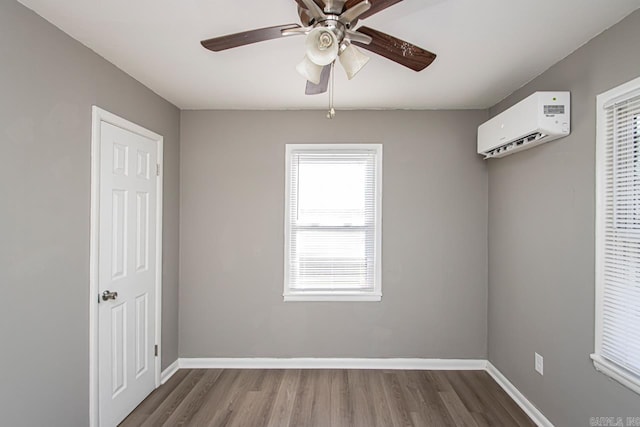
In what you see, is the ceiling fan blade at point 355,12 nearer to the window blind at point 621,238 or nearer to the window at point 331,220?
the window blind at point 621,238

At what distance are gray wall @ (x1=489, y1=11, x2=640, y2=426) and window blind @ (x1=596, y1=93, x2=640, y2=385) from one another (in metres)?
0.10

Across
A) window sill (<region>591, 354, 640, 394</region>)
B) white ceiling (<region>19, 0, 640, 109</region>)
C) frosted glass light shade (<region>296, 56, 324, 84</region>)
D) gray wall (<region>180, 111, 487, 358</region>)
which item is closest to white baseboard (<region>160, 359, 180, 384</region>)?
gray wall (<region>180, 111, 487, 358</region>)

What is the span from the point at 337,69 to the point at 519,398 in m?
2.88

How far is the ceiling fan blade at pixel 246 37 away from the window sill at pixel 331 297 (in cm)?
237

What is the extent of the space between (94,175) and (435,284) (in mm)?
2939

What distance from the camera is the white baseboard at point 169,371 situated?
9.98 ft

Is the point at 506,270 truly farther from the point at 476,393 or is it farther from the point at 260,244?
the point at 260,244

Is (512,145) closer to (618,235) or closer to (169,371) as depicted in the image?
(618,235)

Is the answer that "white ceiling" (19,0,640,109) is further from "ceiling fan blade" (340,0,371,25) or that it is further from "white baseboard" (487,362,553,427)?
"white baseboard" (487,362,553,427)

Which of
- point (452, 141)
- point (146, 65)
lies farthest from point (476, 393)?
point (146, 65)

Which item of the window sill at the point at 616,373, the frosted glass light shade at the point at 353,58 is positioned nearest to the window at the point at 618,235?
the window sill at the point at 616,373

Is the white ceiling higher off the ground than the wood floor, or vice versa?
the white ceiling

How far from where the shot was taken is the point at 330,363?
10.9ft

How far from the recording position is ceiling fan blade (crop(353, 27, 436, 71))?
1.44m
